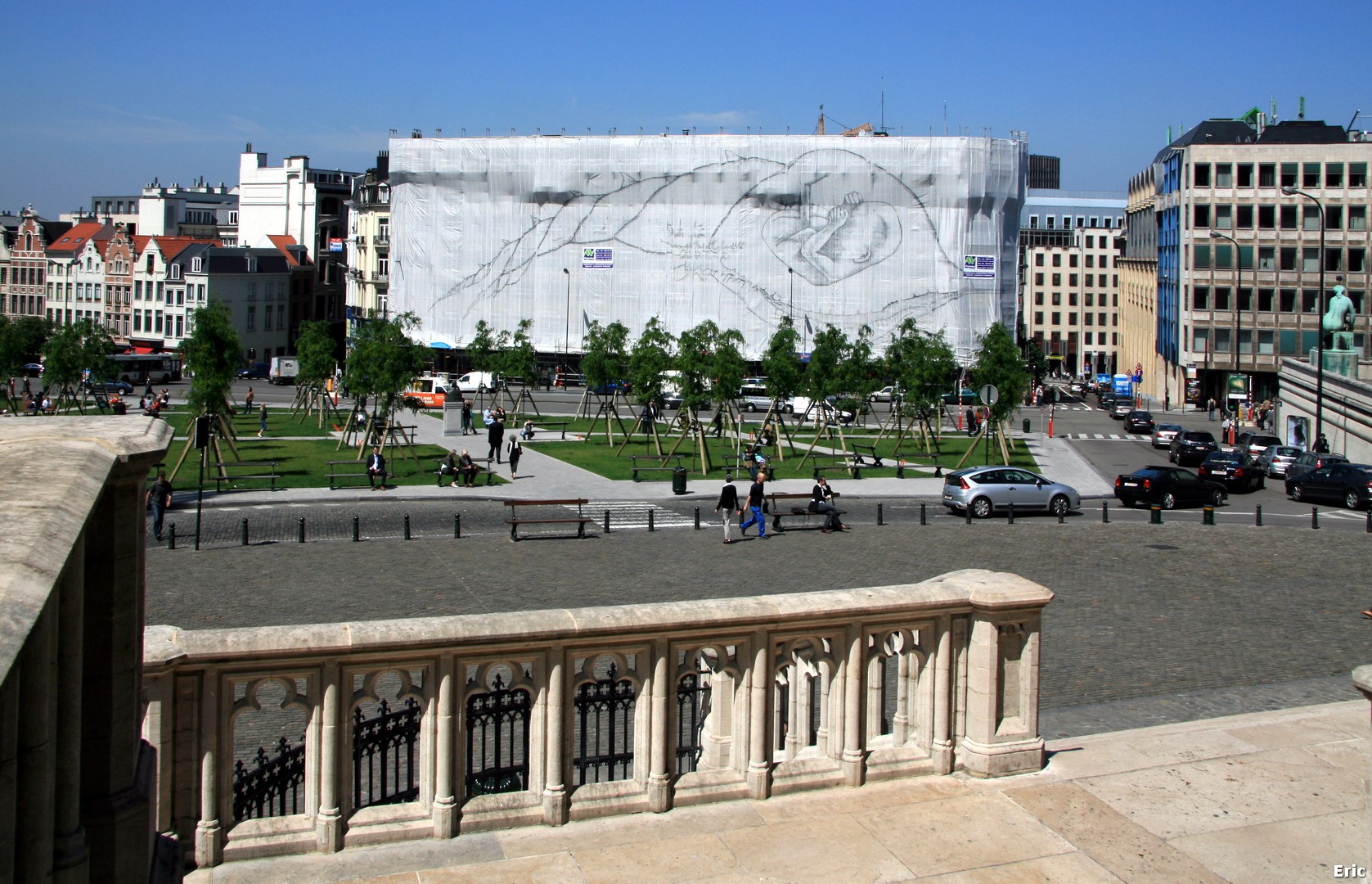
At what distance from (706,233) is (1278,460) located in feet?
161

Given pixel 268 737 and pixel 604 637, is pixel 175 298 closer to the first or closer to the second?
pixel 268 737

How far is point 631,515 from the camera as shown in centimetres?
3353

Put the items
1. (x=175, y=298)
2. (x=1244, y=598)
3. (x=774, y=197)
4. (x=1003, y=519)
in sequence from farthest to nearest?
(x=175, y=298) < (x=774, y=197) < (x=1003, y=519) < (x=1244, y=598)

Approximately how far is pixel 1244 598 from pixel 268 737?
16.3 m

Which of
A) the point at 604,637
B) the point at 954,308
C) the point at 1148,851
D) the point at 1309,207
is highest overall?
the point at 1309,207

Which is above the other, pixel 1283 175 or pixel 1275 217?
pixel 1283 175

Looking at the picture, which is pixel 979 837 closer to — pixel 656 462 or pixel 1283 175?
pixel 656 462

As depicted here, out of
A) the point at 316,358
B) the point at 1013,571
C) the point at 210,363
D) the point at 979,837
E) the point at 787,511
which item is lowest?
the point at 1013,571

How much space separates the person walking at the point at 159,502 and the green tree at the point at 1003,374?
2775 centimetres

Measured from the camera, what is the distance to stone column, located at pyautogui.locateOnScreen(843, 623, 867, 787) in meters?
7.83

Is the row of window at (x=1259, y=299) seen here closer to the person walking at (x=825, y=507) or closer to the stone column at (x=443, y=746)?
the person walking at (x=825, y=507)

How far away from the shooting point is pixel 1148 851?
714cm

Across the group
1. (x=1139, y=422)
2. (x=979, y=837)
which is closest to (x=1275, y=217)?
(x=1139, y=422)

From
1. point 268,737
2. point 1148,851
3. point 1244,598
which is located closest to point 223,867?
point 1148,851
